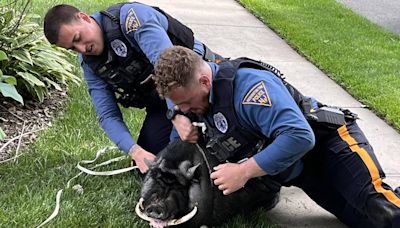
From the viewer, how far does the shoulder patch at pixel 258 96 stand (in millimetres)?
2939

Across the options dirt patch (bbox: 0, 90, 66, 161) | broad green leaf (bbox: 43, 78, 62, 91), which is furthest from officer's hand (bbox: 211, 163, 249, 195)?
broad green leaf (bbox: 43, 78, 62, 91)

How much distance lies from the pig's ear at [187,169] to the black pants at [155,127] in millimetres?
816

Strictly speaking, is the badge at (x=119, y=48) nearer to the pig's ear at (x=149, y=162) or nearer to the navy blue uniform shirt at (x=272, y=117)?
the pig's ear at (x=149, y=162)

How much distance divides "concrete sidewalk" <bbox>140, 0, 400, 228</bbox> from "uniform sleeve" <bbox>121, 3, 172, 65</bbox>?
119 cm

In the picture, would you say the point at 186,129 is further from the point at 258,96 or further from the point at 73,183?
the point at 73,183

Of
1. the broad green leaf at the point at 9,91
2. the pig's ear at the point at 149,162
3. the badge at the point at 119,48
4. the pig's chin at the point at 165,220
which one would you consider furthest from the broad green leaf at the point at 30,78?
the pig's chin at the point at 165,220

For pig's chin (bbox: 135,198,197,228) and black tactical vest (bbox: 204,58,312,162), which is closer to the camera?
black tactical vest (bbox: 204,58,312,162)

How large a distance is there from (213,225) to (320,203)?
0.66 meters

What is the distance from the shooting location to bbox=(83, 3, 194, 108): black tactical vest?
3.73 m

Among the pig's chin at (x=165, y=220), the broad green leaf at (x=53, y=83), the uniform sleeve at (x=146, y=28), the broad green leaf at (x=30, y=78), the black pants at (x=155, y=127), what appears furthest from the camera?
the broad green leaf at (x=53, y=83)

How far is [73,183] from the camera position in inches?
158

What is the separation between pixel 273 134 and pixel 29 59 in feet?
9.04

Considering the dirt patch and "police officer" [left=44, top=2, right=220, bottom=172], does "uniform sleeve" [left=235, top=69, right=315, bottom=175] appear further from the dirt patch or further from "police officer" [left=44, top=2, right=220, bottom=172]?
the dirt patch

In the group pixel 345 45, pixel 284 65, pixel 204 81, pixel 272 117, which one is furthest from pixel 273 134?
pixel 345 45
